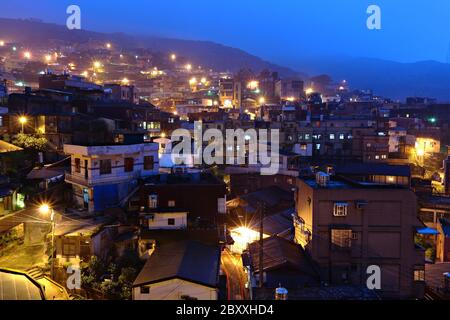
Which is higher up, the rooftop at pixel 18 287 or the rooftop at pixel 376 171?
the rooftop at pixel 376 171

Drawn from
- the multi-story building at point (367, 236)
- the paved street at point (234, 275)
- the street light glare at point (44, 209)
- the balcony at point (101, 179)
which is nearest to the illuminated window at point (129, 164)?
the balcony at point (101, 179)

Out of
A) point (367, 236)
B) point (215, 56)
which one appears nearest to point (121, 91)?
point (367, 236)

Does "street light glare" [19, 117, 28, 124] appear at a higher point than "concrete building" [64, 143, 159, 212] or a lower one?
higher

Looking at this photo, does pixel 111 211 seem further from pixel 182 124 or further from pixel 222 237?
pixel 182 124

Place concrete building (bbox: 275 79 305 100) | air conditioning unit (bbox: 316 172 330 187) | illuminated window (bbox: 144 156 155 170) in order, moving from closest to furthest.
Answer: air conditioning unit (bbox: 316 172 330 187) < illuminated window (bbox: 144 156 155 170) < concrete building (bbox: 275 79 305 100)

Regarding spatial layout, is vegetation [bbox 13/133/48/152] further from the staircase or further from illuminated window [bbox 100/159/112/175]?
the staircase

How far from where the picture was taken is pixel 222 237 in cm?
1817

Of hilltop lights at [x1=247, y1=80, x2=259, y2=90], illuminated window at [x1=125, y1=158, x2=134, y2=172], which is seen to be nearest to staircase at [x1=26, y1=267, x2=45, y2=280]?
illuminated window at [x1=125, y1=158, x2=134, y2=172]

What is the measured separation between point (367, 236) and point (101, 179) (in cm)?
1364

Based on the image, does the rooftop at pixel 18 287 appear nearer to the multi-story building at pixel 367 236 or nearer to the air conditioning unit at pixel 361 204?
the multi-story building at pixel 367 236

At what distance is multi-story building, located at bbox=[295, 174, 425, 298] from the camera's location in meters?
16.8

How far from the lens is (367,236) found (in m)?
17.0

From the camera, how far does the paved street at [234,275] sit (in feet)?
50.9
